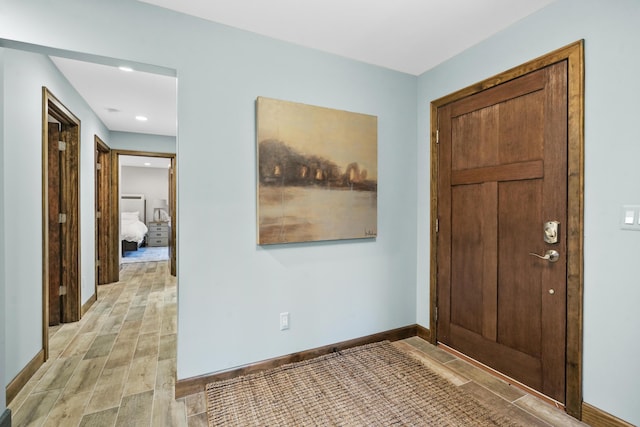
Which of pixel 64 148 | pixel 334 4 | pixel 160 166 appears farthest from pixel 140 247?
pixel 334 4

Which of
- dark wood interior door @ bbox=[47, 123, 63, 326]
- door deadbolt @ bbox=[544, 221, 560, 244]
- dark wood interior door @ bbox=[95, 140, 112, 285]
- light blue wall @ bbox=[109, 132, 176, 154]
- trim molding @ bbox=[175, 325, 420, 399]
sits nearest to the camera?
door deadbolt @ bbox=[544, 221, 560, 244]

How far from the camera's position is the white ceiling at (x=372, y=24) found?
6.06 ft

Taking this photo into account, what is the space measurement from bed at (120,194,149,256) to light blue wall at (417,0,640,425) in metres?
7.37

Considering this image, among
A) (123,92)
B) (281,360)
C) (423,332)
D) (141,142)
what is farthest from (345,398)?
(141,142)

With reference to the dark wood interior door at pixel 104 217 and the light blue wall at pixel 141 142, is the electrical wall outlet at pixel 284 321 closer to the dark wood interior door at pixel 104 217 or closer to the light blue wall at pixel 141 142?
the dark wood interior door at pixel 104 217

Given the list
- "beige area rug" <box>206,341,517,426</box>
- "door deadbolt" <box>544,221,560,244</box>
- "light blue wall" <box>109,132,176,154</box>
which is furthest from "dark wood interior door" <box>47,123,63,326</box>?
"door deadbolt" <box>544,221,560,244</box>

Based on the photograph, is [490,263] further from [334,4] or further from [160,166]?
[160,166]

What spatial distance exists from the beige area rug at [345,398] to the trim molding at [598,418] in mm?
428

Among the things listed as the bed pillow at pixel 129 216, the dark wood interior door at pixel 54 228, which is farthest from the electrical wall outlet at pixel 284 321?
the bed pillow at pixel 129 216

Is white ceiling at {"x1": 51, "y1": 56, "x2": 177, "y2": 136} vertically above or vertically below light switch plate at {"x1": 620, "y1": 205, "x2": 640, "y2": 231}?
above

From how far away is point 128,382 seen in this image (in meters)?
2.09

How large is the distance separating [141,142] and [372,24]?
4.48 metres

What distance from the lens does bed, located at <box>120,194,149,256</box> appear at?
757 centimetres

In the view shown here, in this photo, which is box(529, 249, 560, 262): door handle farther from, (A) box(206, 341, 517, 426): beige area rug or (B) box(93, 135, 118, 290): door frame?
(B) box(93, 135, 118, 290): door frame
